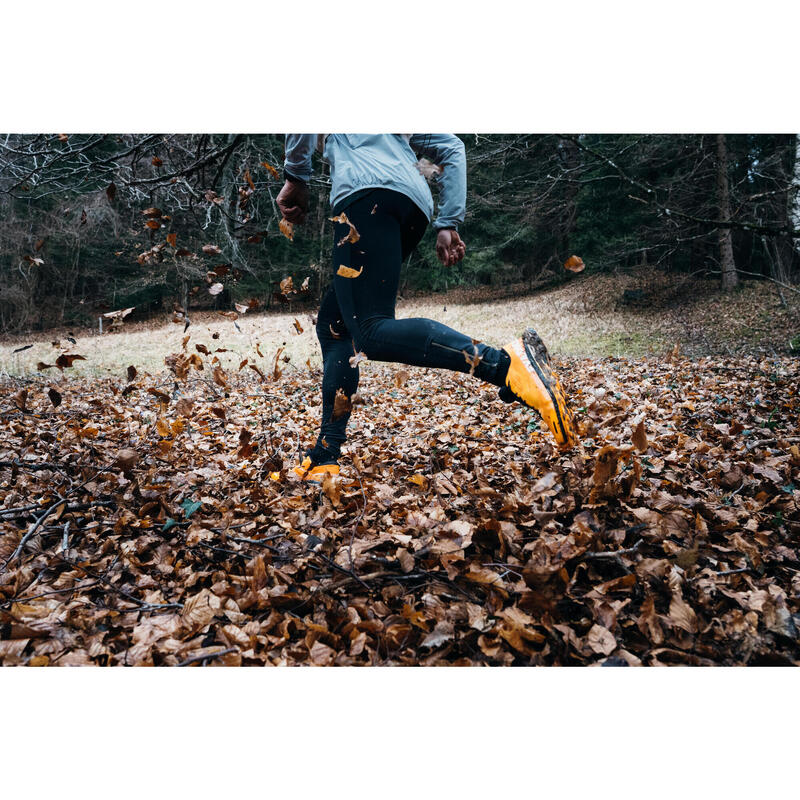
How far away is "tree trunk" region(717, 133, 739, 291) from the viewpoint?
277 cm

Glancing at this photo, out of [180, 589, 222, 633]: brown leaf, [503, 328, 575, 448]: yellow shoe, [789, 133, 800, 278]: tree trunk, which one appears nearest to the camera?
[180, 589, 222, 633]: brown leaf

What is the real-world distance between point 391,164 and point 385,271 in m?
0.36

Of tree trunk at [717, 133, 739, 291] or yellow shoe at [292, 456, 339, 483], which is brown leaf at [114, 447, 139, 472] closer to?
yellow shoe at [292, 456, 339, 483]

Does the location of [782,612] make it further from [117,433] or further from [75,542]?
[117,433]

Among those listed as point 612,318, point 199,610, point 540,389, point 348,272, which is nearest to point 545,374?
point 540,389

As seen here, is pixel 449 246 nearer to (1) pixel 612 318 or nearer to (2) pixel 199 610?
(2) pixel 199 610

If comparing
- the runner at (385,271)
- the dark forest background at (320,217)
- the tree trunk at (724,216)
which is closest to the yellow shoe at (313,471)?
the runner at (385,271)

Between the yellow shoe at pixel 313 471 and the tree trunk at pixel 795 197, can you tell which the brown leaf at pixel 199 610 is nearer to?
the yellow shoe at pixel 313 471

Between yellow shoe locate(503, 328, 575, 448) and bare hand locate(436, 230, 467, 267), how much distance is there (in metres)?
0.50

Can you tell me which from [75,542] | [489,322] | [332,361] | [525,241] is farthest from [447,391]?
[75,542]

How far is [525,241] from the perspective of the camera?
3389mm

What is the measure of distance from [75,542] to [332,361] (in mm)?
1011

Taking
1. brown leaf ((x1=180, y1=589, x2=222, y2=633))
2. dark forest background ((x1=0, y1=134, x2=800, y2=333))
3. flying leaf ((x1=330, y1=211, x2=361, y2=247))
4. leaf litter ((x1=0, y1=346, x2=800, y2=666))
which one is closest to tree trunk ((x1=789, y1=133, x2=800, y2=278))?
dark forest background ((x1=0, y1=134, x2=800, y2=333))

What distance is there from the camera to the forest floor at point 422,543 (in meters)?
0.95
